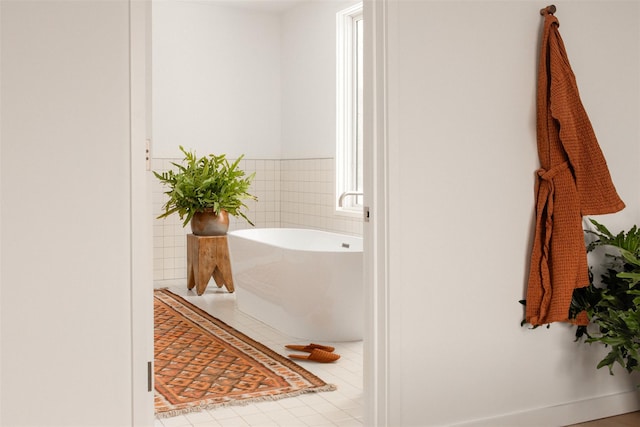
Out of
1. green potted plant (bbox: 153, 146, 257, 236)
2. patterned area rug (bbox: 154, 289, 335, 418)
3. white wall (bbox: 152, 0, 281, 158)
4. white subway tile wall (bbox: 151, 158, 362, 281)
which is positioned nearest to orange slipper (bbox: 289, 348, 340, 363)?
patterned area rug (bbox: 154, 289, 335, 418)

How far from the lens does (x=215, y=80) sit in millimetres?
6645

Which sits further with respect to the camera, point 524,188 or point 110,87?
point 524,188

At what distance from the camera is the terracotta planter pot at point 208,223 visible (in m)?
5.89

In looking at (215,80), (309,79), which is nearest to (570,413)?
(309,79)

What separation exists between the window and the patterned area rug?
1.81 m

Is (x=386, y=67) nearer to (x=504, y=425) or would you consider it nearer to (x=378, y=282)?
(x=378, y=282)

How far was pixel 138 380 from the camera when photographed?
87.9 inches

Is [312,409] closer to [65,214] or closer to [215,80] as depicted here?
[65,214]

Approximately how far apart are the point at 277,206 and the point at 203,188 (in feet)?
4.36

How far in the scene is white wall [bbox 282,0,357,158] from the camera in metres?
6.02

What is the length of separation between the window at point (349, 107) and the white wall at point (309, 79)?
2.8 inches

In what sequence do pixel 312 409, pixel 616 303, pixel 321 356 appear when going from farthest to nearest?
pixel 321 356 → pixel 312 409 → pixel 616 303

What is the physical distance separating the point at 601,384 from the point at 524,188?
102 cm

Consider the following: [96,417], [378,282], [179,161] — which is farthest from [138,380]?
[179,161]
